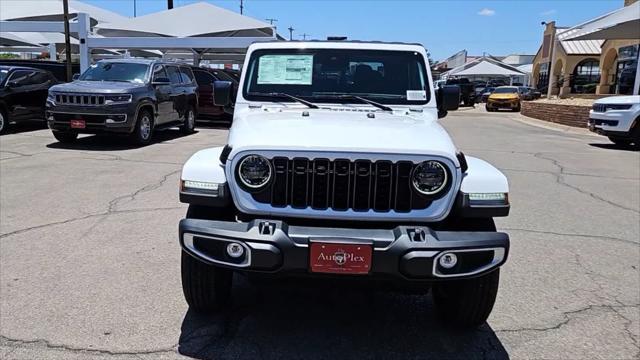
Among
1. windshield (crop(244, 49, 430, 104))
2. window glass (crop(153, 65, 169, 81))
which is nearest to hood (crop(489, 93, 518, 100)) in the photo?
window glass (crop(153, 65, 169, 81))

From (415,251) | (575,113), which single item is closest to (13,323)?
(415,251)

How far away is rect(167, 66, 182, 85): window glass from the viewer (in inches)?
513

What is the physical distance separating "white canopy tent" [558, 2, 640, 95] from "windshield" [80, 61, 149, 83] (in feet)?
48.7

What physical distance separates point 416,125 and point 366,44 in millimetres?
1197

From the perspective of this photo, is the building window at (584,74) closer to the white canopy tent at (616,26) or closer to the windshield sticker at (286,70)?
the white canopy tent at (616,26)

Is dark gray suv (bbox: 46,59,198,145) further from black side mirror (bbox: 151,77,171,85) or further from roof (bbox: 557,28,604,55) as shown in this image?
roof (bbox: 557,28,604,55)

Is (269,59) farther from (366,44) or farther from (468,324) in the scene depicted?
(468,324)

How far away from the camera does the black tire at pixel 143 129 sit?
1132cm

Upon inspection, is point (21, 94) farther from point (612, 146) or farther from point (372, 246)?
point (612, 146)

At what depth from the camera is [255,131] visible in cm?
324

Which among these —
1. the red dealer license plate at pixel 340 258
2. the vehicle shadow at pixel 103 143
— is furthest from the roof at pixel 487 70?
the red dealer license plate at pixel 340 258

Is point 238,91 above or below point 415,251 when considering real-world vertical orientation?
above

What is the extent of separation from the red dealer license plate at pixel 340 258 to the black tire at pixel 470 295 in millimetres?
651

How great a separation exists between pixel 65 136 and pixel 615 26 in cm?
1755
